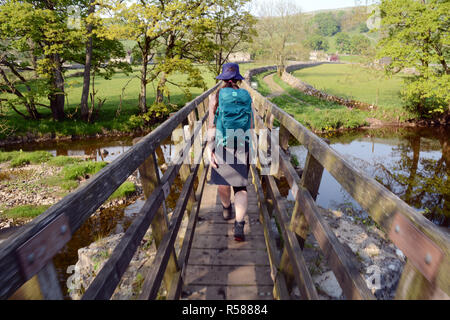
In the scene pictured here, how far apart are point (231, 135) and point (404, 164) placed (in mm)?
10941

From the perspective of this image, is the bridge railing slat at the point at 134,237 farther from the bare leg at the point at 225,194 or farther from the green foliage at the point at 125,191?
the green foliage at the point at 125,191

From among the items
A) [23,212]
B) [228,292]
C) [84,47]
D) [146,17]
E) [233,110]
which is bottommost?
[23,212]

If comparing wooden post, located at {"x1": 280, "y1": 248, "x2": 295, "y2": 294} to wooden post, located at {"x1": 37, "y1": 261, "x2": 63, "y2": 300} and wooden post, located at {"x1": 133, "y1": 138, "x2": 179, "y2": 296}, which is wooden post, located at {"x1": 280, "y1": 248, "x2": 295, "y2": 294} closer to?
wooden post, located at {"x1": 133, "y1": 138, "x2": 179, "y2": 296}

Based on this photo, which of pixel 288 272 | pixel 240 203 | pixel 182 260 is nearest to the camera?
pixel 288 272

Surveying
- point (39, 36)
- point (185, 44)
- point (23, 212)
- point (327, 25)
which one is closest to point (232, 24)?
point (185, 44)

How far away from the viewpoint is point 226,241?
3365mm

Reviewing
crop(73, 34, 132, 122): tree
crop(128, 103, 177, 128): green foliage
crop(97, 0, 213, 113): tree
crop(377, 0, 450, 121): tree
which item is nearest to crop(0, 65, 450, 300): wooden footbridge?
crop(97, 0, 213, 113): tree

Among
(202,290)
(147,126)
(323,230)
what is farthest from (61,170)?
(323,230)

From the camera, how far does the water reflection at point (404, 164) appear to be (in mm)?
8102

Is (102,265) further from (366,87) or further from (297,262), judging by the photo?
(366,87)

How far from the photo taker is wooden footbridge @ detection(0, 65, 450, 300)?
811 millimetres

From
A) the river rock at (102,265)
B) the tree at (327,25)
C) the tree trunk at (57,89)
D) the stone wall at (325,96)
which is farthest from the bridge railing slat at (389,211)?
the tree at (327,25)

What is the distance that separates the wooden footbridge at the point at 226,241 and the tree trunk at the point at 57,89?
14.0m

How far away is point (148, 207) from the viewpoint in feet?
5.75
